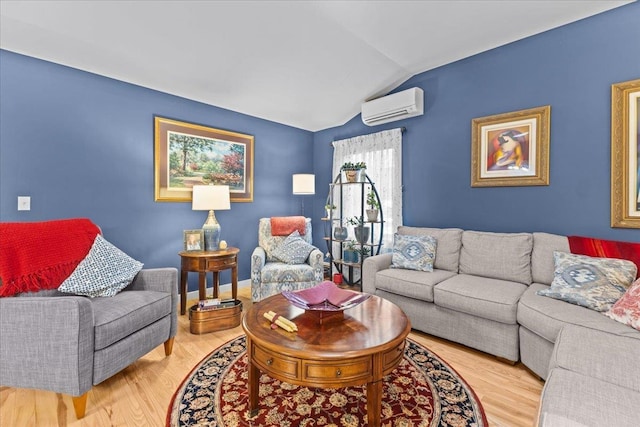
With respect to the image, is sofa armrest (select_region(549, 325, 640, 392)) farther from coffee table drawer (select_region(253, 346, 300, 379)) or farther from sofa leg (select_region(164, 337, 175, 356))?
sofa leg (select_region(164, 337, 175, 356))

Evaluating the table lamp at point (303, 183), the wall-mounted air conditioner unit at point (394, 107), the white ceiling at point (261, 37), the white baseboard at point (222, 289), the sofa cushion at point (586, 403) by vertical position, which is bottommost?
the white baseboard at point (222, 289)

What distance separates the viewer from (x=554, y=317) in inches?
71.8

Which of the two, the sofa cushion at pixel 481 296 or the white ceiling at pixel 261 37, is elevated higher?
the white ceiling at pixel 261 37

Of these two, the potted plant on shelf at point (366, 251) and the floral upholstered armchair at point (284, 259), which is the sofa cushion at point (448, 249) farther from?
the floral upholstered armchair at point (284, 259)

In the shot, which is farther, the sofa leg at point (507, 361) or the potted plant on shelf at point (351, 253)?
the potted plant on shelf at point (351, 253)

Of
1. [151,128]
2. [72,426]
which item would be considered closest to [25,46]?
[151,128]

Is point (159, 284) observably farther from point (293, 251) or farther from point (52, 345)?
point (293, 251)

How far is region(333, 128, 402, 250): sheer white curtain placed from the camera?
3754mm

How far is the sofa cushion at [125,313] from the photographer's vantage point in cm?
171

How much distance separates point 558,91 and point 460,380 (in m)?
2.55

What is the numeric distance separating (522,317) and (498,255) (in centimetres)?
71

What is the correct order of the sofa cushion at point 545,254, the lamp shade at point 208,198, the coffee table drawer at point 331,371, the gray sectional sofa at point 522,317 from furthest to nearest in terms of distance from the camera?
the lamp shade at point 208,198, the sofa cushion at point 545,254, the coffee table drawer at point 331,371, the gray sectional sofa at point 522,317

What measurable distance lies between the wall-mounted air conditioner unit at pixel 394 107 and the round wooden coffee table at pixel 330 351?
259 centimetres

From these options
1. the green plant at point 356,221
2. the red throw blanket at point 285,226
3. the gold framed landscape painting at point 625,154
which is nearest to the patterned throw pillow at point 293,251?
the red throw blanket at point 285,226
